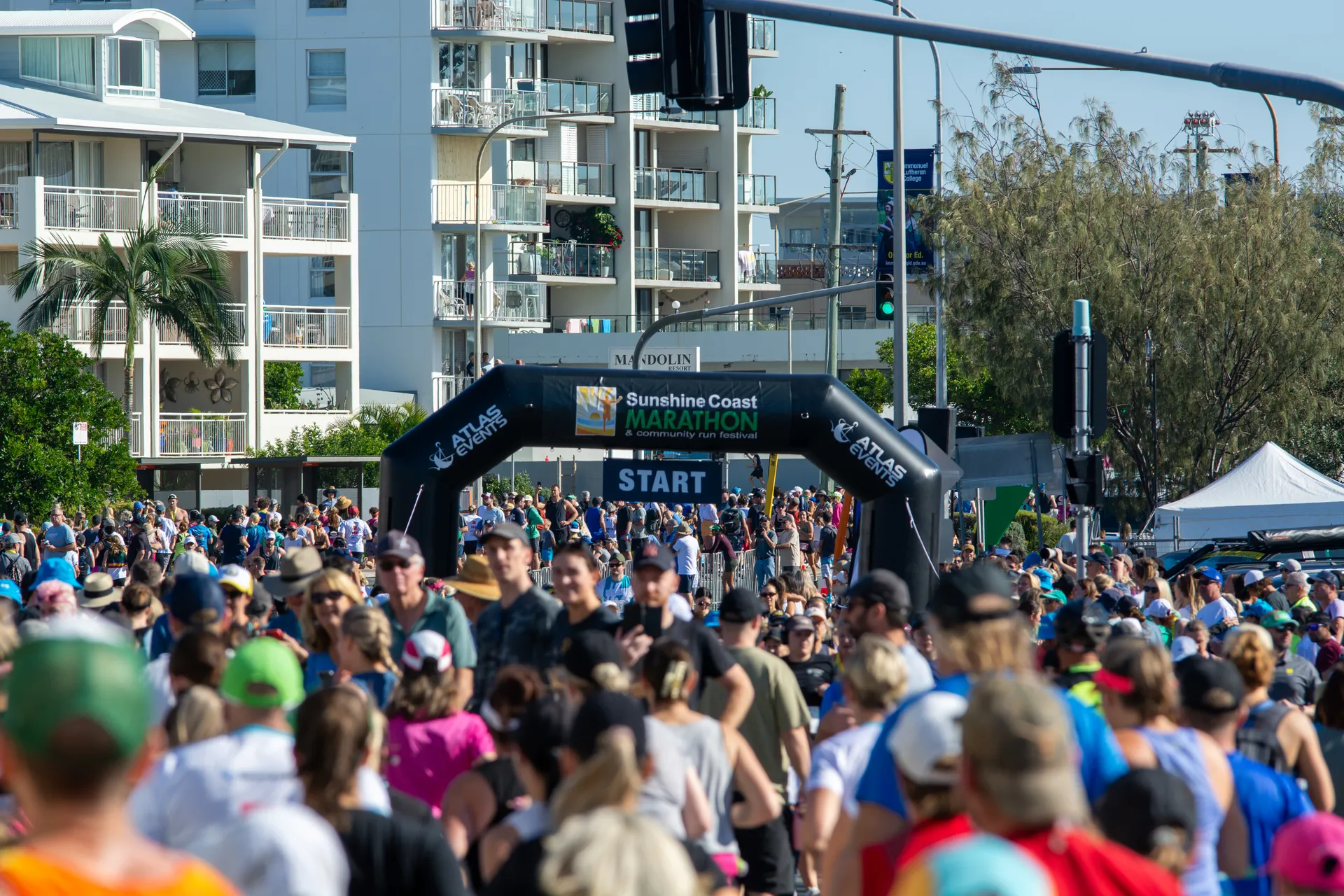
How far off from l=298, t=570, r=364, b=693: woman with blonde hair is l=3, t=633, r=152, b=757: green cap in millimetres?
4728

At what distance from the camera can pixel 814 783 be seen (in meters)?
5.60

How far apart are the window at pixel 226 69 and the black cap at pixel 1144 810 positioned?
178ft

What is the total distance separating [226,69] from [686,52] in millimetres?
46886

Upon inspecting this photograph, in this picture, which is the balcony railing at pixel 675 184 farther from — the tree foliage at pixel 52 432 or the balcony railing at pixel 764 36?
the tree foliage at pixel 52 432

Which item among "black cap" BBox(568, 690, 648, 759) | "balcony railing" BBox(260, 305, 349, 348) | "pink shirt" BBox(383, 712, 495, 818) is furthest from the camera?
"balcony railing" BBox(260, 305, 349, 348)

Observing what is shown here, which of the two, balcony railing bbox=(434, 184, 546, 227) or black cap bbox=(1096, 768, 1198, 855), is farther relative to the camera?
balcony railing bbox=(434, 184, 546, 227)

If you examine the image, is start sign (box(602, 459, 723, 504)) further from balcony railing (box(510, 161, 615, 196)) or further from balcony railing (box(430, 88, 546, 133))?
balcony railing (box(510, 161, 615, 196))

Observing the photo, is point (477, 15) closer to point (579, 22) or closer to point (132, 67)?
point (579, 22)

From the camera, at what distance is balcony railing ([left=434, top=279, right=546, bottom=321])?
184ft

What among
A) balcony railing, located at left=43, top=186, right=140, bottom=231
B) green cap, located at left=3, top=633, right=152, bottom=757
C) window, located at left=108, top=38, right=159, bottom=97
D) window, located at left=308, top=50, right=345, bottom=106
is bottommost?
Answer: green cap, located at left=3, top=633, right=152, bottom=757

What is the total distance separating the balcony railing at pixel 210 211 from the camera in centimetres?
4241

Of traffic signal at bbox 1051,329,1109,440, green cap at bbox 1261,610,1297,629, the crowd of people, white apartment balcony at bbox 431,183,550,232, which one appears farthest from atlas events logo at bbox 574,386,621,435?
white apartment balcony at bbox 431,183,550,232

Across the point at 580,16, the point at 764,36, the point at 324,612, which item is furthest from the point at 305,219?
the point at 324,612

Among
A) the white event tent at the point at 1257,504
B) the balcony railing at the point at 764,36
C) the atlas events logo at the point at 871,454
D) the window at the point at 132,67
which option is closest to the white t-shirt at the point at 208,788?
the atlas events logo at the point at 871,454
